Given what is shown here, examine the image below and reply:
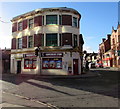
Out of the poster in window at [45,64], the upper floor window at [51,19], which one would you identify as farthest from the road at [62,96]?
the upper floor window at [51,19]

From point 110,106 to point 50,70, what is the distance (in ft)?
51.8

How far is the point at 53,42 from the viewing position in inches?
864

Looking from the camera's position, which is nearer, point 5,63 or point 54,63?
point 54,63

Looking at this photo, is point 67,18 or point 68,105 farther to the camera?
point 67,18

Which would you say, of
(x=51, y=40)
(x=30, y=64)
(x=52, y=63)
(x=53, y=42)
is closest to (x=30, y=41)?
(x=30, y=64)

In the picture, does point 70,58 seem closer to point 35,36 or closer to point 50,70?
point 50,70

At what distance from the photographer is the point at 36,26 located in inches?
902

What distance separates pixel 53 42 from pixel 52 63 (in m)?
3.21

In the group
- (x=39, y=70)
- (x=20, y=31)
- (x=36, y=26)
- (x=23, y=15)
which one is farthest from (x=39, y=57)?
(x=23, y=15)

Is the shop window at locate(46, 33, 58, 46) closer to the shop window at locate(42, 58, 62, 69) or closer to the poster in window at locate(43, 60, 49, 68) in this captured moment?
the shop window at locate(42, 58, 62, 69)

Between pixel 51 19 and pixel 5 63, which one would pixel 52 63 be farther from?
pixel 5 63

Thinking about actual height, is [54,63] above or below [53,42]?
below

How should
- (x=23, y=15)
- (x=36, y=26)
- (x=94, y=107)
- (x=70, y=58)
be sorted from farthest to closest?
(x=23, y=15), (x=36, y=26), (x=70, y=58), (x=94, y=107)

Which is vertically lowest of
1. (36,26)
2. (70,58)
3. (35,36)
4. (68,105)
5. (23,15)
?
(68,105)
